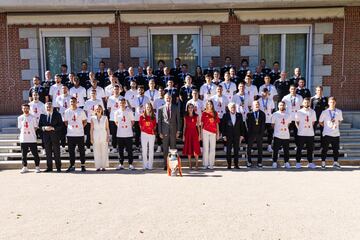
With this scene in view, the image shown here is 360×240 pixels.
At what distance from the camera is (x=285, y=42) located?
1330cm

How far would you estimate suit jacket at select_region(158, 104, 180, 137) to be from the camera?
373 inches

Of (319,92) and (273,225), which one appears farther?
(319,92)

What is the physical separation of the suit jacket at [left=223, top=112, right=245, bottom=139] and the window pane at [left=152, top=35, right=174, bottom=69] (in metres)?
4.73

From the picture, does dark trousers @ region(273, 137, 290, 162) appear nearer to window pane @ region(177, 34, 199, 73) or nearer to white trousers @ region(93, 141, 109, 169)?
white trousers @ region(93, 141, 109, 169)

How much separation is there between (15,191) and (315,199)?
619 centimetres

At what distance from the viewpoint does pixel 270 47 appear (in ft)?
43.8

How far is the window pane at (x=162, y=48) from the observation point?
43.3 feet

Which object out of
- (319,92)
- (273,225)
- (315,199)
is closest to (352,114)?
(319,92)

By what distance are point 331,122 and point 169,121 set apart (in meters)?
4.47

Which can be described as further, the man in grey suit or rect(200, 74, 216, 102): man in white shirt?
rect(200, 74, 216, 102): man in white shirt

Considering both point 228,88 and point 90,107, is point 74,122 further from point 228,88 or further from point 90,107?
point 228,88

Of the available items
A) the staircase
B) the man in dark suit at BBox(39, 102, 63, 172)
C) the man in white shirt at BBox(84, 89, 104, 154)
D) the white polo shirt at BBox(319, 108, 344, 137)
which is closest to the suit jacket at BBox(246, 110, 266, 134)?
the staircase

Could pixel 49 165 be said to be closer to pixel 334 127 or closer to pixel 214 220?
pixel 214 220

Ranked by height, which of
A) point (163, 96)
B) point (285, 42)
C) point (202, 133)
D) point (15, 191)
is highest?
point (285, 42)
